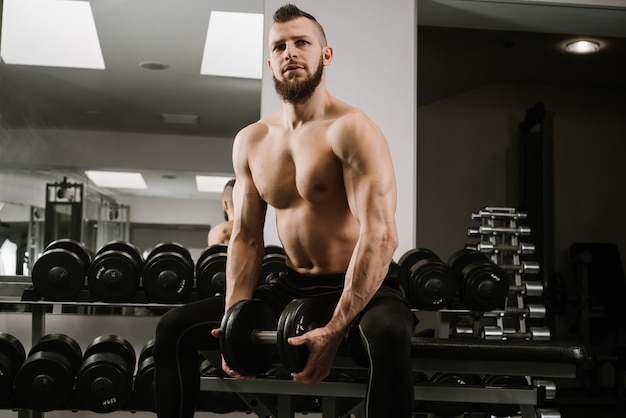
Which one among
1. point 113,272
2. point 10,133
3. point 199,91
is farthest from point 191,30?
point 113,272

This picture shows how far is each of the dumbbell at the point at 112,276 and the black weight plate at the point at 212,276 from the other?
28 centimetres

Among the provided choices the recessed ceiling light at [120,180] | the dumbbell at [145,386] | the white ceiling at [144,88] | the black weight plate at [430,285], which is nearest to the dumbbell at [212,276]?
the dumbbell at [145,386]

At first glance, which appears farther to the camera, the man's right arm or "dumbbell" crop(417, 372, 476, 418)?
"dumbbell" crop(417, 372, 476, 418)

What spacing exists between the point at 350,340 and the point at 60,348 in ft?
5.19

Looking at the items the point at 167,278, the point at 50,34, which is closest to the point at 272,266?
the point at 167,278

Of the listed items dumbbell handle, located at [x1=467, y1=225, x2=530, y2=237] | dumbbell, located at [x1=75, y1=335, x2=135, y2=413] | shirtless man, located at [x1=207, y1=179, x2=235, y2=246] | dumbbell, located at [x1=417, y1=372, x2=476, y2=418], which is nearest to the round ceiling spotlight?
shirtless man, located at [x1=207, y1=179, x2=235, y2=246]

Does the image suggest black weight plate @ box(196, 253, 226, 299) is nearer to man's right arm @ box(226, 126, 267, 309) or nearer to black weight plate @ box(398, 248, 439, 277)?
Result: black weight plate @ box(398, 248, 439, 277)

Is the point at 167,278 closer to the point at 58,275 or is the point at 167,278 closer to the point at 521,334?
the point at 58,275

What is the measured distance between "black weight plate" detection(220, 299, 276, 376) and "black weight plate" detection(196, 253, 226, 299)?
3.53 ft

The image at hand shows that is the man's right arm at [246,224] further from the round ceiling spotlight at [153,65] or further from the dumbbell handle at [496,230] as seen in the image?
the dumbbell handle at [496,230]

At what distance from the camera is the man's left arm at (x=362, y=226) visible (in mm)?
1767

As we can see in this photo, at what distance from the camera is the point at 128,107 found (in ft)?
11.6

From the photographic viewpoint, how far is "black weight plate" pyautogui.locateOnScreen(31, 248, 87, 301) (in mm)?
2980

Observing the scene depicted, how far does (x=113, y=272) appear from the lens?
2977 mm
